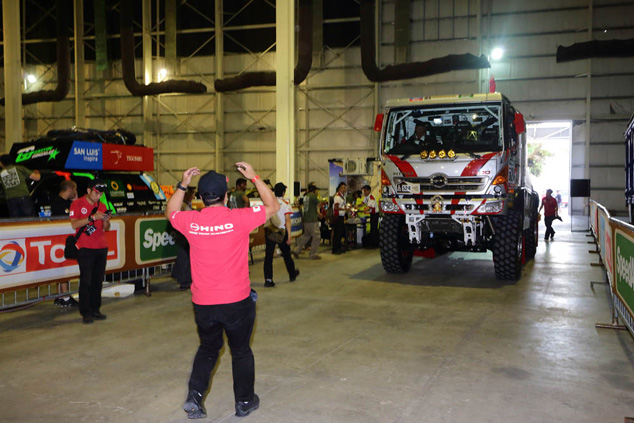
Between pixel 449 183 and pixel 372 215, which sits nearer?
pixel 449 183

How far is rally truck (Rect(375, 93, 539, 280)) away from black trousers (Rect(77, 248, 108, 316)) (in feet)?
17.5

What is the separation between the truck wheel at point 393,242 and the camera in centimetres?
1071

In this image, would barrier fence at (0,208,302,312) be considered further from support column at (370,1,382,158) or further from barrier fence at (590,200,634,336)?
support column at (370,1,382,158)

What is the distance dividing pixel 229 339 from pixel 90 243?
3835 mm

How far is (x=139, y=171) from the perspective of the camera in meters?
12.9

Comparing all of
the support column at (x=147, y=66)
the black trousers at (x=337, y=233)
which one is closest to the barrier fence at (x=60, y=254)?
the black trousers at (x=337, y=233)

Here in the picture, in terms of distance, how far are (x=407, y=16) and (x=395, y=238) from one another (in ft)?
60.0

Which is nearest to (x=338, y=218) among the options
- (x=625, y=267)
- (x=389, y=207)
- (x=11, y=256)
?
(x=389, y=207)

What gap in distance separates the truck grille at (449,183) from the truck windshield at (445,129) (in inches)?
20.3

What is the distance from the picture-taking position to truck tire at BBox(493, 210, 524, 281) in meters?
9.90

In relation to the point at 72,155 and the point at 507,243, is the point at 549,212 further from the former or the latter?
the point at 72,155

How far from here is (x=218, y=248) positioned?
3932mm

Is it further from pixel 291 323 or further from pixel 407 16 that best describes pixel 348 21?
pixel 291 323

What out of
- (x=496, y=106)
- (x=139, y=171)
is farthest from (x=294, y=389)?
(x=139, y=171)
